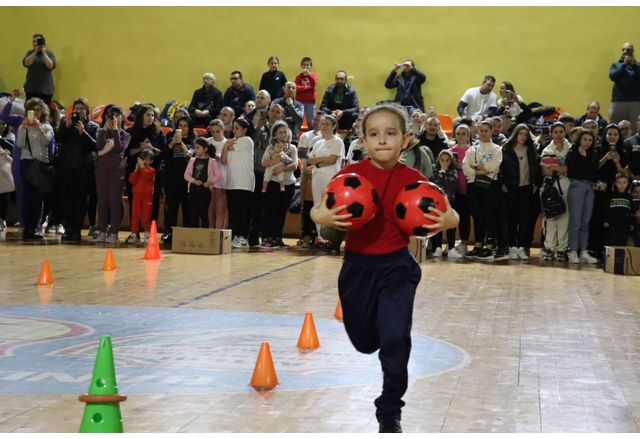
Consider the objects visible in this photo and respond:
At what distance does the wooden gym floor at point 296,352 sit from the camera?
4719mm

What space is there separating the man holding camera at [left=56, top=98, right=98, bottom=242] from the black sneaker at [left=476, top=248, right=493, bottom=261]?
600 cm

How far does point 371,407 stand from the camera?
16.2 feet

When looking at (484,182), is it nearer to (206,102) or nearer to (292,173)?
(292,173)

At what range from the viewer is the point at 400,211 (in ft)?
14.8

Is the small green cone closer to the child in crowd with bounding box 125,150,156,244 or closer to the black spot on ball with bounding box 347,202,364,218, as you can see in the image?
the black spot on ball with bounding box 347,202,364,218

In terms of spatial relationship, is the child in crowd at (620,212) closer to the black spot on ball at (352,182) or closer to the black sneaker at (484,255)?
the black sneaker at (484,255)

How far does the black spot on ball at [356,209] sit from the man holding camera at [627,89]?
44.5 ft

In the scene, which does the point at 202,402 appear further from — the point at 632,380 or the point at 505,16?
the point at 505,16

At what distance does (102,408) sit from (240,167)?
34.7 ft

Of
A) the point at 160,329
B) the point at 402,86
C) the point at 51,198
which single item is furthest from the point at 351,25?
the point at 160,329

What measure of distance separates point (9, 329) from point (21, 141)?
8.31m

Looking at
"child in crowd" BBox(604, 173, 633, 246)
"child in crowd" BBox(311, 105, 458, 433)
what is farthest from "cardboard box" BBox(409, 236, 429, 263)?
"child in crowd" BBox(311, 105, 458, 433)

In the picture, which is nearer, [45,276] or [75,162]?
[45,276]

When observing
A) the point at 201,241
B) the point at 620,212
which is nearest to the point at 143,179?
the point at 201,241
